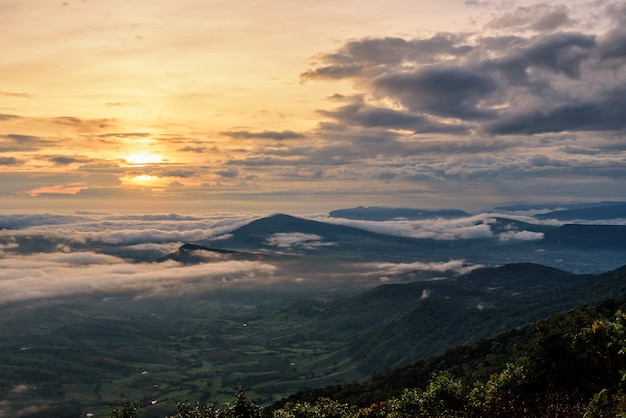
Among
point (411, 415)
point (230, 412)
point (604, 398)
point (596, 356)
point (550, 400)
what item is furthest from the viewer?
point (411, 415)

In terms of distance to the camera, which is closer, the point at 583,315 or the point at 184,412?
the point at 184,412

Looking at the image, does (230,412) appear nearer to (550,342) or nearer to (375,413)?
(375,413)

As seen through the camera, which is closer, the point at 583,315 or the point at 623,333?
the point at 623,333

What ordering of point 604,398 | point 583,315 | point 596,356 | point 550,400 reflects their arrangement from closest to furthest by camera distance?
1. point 604,398
2. point 550,400
3. point 596,356
4. point 583,315

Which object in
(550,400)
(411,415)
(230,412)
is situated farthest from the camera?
(411,415)

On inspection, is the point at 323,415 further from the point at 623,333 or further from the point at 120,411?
the point at 623,333

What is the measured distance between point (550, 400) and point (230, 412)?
153 feet

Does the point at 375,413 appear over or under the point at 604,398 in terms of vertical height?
under

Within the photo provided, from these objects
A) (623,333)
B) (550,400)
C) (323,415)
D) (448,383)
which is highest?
(623,333)

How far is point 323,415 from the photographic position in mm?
102250

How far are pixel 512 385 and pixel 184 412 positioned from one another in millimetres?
58010

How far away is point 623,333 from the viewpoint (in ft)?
243

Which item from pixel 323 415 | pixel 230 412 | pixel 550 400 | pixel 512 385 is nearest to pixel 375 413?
pixel 323 415

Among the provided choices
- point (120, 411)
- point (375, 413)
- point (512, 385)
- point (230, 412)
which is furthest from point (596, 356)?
point (120, 411)
